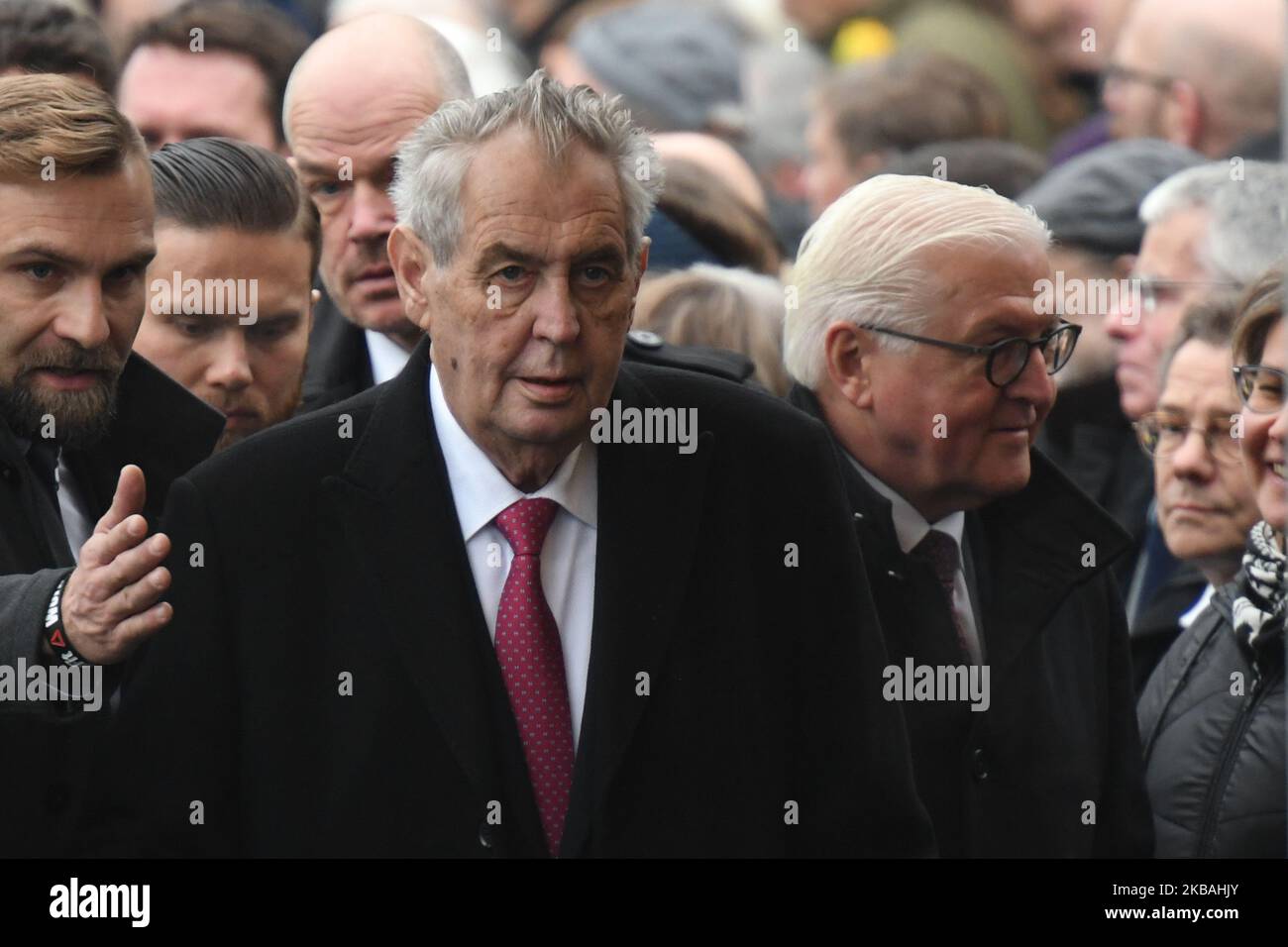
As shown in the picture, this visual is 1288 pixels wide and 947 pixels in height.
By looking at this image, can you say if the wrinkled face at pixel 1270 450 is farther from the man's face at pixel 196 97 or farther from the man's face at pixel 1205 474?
the man's face at pixel 196 97

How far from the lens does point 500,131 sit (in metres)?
3.96

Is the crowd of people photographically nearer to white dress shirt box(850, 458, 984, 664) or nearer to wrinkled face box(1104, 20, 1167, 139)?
white dress shirt box(850, 458, 984, 664)

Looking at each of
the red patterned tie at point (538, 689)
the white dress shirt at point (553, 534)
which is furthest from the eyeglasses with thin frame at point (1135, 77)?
the red patterned tie at point (538, 689)

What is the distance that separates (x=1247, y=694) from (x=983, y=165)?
10.1 feet

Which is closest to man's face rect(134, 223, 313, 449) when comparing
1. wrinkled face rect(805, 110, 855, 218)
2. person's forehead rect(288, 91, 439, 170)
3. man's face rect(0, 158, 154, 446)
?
person's forehead rect(288, 91, 439, 170)

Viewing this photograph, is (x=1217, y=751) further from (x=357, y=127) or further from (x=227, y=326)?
(x=357, y=127)

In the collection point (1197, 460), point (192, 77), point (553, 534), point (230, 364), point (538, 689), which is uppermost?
point (192, 77)

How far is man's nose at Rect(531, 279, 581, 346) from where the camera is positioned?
12.9 ft

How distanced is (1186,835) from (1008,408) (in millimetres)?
926

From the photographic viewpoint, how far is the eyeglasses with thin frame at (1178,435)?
518cm

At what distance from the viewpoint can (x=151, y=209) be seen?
170 inches

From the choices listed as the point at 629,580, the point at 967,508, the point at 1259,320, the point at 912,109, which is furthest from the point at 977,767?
the point at 912,109

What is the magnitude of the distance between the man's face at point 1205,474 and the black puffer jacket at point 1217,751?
0.33 metres

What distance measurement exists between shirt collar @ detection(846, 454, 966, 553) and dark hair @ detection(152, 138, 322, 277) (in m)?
1.36
